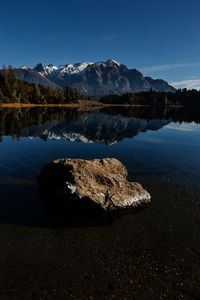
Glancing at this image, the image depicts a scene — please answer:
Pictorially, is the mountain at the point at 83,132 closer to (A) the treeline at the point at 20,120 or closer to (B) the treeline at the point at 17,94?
(A) the treeline at the point at 20,120

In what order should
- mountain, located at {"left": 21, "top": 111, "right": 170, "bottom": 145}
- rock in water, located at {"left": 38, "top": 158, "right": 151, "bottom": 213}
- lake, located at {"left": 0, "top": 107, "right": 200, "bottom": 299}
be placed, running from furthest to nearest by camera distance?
mountain, located at {"left": 21, "top": 111, "right": 170, "bottom": 145}
rock in water, located at {"left": 38, "top": 158, "right": 151, "bottom": 213}
lake, located at {"left": 0, "top": 107, "right": 200, "bottom": 299}

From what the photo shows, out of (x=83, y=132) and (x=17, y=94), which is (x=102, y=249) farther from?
(x=17, y=94)

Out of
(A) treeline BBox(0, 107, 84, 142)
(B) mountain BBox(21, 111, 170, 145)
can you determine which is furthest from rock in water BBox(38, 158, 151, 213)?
(A) treeline BBox(0, 107, 84, 142)

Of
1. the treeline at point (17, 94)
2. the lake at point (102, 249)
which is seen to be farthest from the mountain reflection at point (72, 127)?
the treeline at point (17, 94)

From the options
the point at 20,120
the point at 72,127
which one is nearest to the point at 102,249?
the point at 72,127

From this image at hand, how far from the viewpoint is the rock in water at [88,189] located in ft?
42.2

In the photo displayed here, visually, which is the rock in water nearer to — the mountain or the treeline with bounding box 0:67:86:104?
the mountain

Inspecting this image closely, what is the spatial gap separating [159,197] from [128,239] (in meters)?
6.07

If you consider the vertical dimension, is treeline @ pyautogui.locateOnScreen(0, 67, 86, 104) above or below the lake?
above

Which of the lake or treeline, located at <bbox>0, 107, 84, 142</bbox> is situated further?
treeline, located at <bbox>0, 107, 84, 142</bbox>

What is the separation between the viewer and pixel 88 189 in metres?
13.2

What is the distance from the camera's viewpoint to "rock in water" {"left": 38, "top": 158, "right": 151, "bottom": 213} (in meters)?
12.9

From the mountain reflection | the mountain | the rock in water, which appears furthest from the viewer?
the mountain reflection

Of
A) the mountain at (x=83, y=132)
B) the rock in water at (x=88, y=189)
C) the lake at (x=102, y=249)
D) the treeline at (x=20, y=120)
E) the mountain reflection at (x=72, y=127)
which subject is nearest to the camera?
the lake at (x=102, y=249)
